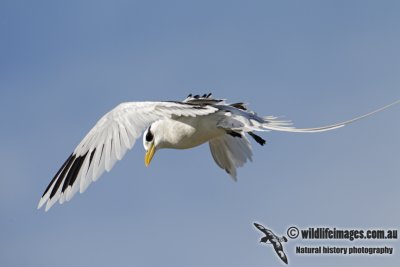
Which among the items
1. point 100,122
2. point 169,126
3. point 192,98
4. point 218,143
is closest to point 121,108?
point 100,122

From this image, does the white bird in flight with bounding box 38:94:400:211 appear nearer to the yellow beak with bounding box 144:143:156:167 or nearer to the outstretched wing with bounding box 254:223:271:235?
the yellow beak with bounding box 144:143:156:167

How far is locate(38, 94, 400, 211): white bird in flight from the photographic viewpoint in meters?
11.9

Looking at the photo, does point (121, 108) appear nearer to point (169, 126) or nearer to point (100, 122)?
point (100, 122)

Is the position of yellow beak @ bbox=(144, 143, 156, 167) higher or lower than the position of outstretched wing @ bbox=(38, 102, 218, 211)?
higher

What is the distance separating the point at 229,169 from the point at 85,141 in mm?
4275

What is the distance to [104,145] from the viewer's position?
39.6ft

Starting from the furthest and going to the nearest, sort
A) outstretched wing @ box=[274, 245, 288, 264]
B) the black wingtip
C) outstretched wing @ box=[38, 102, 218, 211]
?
1. the black wingtip
2. outstretched wing @ box=[274, 245, 288, 264]
3. outstretched wing @ box=[38, 102, 218, 211]

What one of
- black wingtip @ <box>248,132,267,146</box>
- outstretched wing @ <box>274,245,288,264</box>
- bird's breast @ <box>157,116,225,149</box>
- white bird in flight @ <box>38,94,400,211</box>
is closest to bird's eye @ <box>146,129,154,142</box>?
white bird in flight @ <box>38,94,400,211</box>

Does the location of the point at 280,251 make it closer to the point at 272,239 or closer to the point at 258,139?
the point at 272,239

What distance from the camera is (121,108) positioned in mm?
12461

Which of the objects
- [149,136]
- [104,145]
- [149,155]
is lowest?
[104,145]

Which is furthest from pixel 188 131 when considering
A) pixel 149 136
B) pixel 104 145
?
pixel 104 145

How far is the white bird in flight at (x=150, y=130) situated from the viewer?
11.9 metres

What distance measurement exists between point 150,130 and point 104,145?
2.52m
